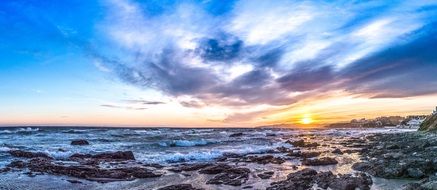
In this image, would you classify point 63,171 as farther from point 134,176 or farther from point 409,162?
point 409,162

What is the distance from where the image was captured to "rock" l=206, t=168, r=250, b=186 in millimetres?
15630

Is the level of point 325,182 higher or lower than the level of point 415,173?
lower

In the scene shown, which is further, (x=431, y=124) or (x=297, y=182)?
(x=431, y=124)

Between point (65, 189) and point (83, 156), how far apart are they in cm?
1103

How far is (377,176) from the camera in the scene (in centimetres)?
1555

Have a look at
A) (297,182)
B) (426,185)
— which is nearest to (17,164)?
(297,182)

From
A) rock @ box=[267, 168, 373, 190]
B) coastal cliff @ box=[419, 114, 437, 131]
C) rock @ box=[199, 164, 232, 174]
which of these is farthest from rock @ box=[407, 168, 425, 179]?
coastal cliff @ box=[419, 114, 437, 131]

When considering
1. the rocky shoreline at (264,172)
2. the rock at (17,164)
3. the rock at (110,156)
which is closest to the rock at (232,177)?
the rocky shoreline at (264,172)

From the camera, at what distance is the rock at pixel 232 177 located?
15630mm

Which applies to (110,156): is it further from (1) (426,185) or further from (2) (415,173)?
(1) (426,185)

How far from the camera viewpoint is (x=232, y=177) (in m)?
16.7

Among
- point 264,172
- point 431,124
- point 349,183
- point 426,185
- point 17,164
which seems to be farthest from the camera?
point 431,124

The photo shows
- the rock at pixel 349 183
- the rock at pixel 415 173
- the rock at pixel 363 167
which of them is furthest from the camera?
the rock at pixel 363 167

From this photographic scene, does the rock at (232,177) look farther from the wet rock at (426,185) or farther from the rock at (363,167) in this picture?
the wet rock at (426,185)
